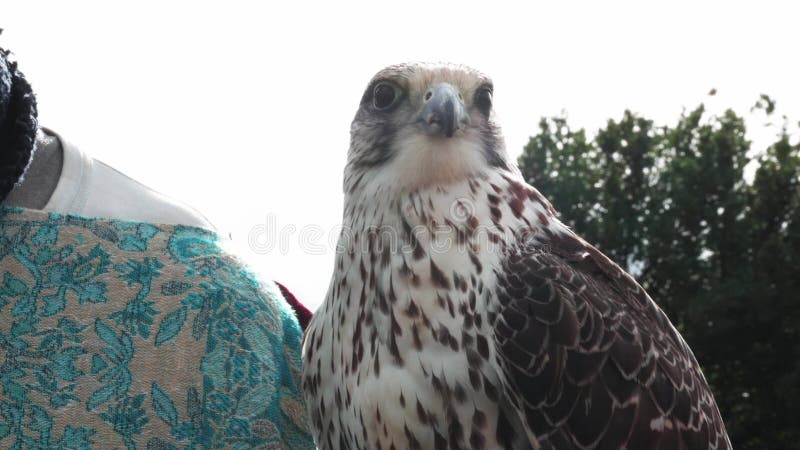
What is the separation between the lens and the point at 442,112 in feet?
7.11

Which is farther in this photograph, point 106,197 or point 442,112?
point 442,112

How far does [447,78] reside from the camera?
2.31 metres

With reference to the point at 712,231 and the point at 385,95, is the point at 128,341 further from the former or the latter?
the point at 712,231

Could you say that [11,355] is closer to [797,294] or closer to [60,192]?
[60,192]

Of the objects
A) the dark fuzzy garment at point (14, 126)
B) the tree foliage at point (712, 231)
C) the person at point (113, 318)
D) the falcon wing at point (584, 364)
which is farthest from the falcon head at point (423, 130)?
the tree foliage at point (712, 231)

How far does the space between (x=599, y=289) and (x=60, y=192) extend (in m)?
1.35

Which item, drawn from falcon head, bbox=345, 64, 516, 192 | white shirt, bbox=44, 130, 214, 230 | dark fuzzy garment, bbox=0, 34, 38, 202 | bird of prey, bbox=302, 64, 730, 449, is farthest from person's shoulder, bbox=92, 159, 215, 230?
falcon head, bbox=345, 64, 516, 192

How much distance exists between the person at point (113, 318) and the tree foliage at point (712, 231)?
683 inches

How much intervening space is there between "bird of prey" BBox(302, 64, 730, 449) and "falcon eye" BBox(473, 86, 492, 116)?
48 mm

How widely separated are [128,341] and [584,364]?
1054mm

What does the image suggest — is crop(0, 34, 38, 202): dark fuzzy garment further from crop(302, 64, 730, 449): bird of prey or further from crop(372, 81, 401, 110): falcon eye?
crop(372, 81, 401, 110): falcon eye

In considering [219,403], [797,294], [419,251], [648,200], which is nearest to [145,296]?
[219,403]

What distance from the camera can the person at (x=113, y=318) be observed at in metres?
1.74

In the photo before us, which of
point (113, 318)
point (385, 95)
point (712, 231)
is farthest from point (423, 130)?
point (712, 231)
